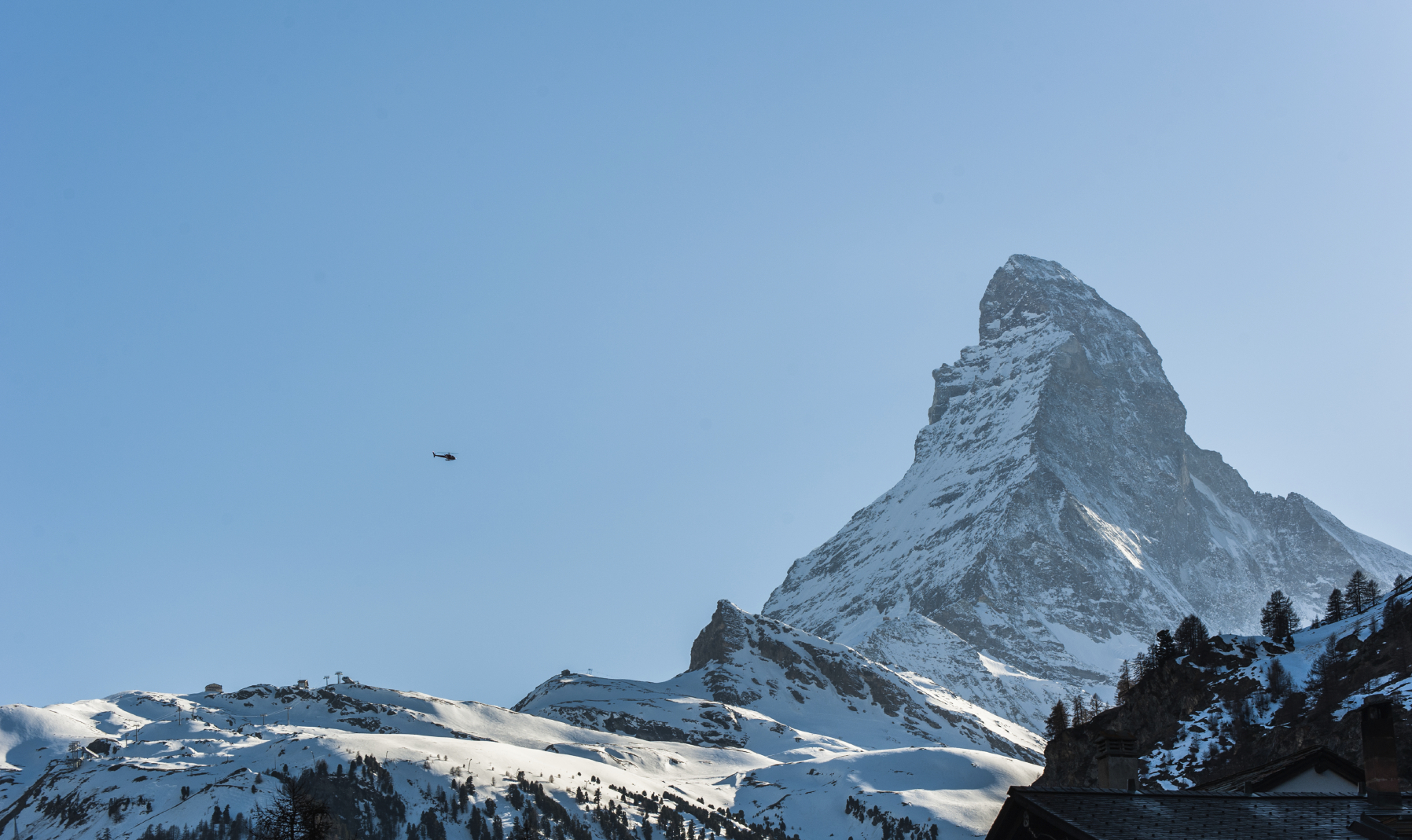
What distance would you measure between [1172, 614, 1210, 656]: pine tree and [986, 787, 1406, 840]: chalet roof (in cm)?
11589

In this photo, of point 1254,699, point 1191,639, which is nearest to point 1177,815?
point 1254,699

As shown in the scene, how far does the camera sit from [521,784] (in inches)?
7790

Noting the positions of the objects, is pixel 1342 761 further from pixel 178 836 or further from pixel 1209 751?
pixel 178 836

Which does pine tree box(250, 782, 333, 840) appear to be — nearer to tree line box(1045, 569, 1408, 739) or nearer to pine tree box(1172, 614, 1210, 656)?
tree line box(1045, 569, 1408, 739)

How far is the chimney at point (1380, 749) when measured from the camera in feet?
84.2

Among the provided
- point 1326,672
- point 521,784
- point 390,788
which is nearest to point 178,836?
point 390,788

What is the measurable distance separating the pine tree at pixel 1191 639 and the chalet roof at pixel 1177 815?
116 meters

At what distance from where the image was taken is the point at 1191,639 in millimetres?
150750

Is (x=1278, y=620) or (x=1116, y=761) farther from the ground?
(x=1278, y=620)

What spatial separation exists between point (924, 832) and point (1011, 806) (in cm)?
18400

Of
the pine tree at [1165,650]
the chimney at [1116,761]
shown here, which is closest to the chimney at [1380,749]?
the chimney at [1116,761]

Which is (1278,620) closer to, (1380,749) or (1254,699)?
(1254,699)

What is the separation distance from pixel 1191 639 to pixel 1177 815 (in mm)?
137251

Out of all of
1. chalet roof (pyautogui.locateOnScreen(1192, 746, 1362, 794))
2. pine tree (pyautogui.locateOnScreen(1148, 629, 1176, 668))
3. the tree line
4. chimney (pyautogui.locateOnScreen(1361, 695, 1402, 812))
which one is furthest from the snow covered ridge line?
chimney (pyautogui.locateOnScreen(1361, 695, 1402, 812))
